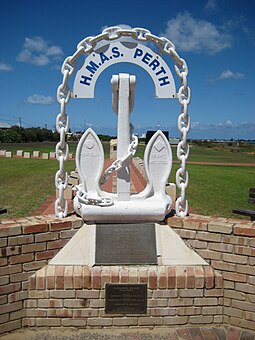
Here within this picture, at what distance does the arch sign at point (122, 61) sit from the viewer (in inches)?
166

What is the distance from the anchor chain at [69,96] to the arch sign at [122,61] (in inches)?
4.2

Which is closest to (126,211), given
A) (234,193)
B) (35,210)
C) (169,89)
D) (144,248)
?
(144,248)

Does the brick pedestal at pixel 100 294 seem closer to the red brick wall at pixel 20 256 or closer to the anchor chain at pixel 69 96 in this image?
the red brick wall at pixel 20 256

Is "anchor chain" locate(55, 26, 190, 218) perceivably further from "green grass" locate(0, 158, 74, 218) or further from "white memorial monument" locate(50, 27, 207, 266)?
"green grass" locate(0, 158, 74, 218)

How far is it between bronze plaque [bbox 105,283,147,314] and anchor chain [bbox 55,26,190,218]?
3.43 ft

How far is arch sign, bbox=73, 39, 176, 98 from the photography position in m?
4.22

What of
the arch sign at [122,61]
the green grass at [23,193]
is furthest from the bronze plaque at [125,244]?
the green grass at [23,193]

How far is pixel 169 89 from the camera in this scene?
168 inches

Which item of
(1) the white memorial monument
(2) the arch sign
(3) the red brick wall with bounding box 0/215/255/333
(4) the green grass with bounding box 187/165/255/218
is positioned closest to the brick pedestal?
(3) the red brick wall with bounding box 0/215/255/333

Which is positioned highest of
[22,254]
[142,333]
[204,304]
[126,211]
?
[126,211]

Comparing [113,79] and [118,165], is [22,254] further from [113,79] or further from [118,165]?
[113,79]

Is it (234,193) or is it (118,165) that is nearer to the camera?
(118,165)

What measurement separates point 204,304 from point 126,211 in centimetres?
135

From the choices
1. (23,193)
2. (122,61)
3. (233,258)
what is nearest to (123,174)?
(122,61)
